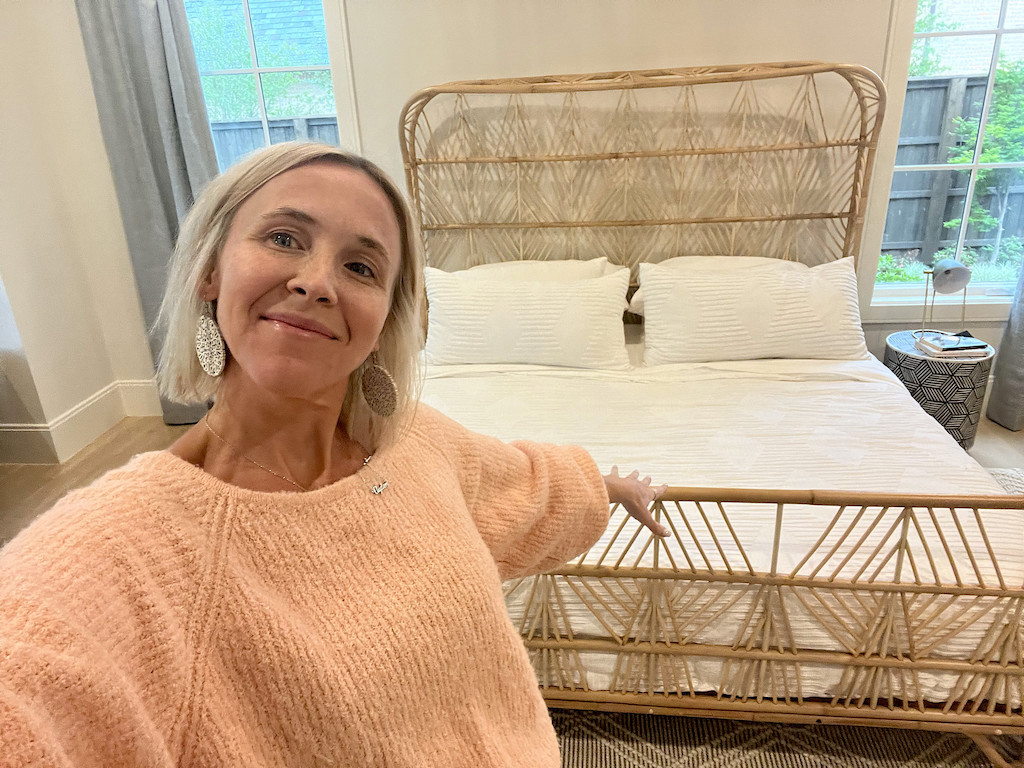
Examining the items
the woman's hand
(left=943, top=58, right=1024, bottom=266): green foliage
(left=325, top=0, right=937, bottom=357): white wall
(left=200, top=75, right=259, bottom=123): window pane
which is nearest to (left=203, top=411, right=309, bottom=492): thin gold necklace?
the woman's hand

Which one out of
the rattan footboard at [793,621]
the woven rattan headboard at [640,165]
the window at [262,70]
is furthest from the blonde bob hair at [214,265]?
the window at [262,70]

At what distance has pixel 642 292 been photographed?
96.4 inches

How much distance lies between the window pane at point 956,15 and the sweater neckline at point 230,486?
297cm

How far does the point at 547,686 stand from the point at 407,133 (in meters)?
2.24

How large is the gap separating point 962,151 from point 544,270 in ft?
6.11

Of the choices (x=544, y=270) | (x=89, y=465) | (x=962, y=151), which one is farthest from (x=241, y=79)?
(x=962, y=151)

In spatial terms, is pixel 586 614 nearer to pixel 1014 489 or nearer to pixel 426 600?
pixel 426 600

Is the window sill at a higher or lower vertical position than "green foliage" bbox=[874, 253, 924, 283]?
lower

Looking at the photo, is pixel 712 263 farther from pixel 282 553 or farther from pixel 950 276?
pixel 282 553

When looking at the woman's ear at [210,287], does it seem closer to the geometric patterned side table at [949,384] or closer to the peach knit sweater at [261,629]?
the peach knit sweater at [261,629]

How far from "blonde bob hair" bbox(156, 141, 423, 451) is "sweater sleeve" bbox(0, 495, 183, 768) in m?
0.28

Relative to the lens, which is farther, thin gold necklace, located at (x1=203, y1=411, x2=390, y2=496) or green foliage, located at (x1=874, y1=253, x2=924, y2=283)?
green foliage, located at (x1=874, y1=253, x2=924, y2=283)

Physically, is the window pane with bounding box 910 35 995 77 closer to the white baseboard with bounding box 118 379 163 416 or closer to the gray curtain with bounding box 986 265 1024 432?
the gray curtain with bounding box 986 265 1024 432

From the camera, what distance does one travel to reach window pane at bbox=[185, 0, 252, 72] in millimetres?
2818
